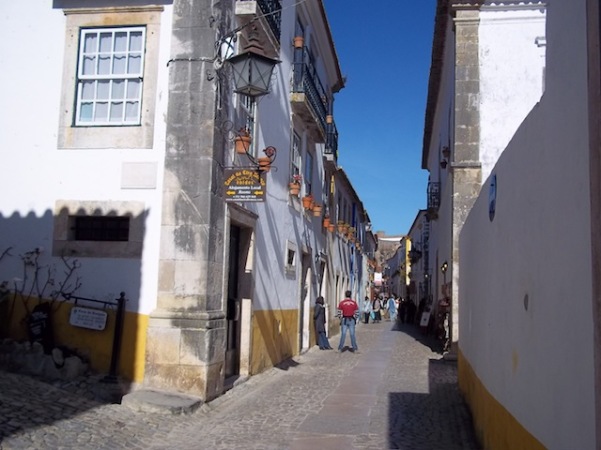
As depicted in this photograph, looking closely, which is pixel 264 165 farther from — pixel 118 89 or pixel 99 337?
pixel 99 337

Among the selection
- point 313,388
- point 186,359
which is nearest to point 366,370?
point 313,388

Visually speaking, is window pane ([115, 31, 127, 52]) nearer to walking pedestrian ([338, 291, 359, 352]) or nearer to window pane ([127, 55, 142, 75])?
window pane ([127, 55, 142, 75])

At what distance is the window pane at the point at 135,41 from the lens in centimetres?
934

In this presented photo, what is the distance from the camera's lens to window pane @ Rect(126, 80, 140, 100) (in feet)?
30.6

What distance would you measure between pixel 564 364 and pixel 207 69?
688cm

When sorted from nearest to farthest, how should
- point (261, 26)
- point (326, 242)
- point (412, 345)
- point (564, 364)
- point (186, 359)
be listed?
point (564, 364) → point (186, 359) → point (261, 26) → point (412, 345) → point (326, 242)

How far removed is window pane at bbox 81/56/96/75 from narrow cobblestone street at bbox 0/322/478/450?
4127 mm

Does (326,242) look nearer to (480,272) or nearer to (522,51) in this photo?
(522,51)

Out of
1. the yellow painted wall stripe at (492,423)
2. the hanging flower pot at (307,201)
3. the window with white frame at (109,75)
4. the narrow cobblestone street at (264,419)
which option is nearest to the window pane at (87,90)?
the window with white frame at (109,75)

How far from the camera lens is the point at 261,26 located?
1048 cm

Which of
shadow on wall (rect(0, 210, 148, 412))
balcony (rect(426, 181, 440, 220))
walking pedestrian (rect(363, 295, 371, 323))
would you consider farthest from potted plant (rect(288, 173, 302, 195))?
walking pedestrian (rect(363, 295, 371, 323))

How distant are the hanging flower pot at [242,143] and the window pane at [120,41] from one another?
1968 mm

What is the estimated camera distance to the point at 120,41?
30.7ft

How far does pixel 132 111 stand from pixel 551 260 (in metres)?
7.02
